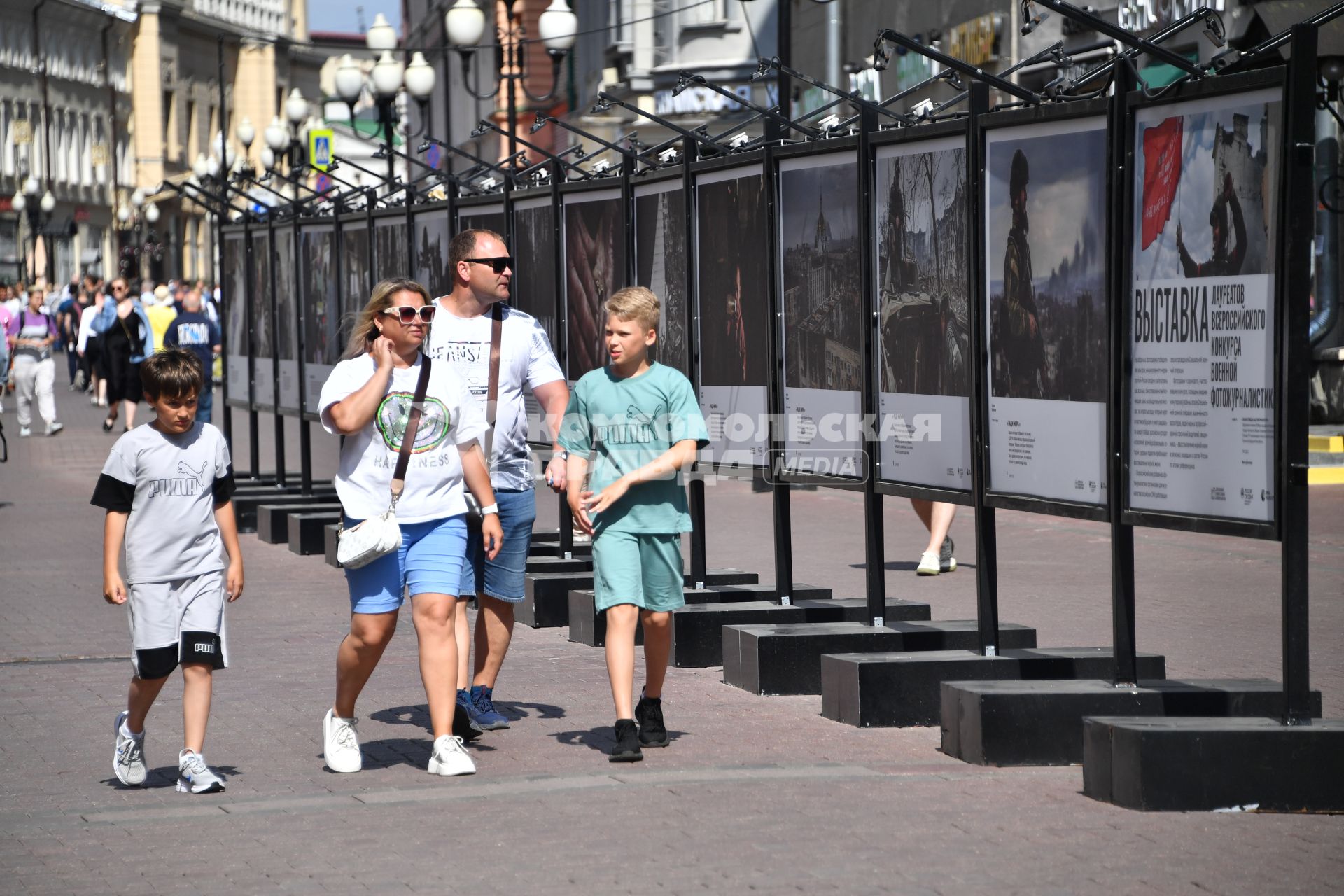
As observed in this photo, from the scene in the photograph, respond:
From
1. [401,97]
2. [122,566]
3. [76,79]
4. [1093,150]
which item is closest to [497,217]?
[122,566]

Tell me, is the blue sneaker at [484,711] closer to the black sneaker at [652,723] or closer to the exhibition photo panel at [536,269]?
the black sneaker at [652,723]

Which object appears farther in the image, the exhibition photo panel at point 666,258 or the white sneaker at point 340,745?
the exhibition photo panel at point 666,258

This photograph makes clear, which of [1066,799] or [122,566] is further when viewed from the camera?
[122,566]

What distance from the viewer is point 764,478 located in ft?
33.4

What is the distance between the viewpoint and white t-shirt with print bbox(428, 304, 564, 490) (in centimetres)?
861

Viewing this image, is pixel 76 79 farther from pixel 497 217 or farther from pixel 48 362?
pixel 497 217

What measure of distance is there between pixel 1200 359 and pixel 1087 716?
1.18 m

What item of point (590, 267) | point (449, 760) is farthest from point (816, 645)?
point (590, 267)

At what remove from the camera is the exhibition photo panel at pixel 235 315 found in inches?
778

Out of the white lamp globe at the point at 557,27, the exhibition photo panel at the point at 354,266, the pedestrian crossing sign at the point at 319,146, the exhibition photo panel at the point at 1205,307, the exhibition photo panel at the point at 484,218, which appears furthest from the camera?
the pedestrian crossing sign at the point at 319,146

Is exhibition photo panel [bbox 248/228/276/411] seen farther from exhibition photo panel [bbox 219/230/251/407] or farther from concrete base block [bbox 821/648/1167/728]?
concrete base block [bbox 821/648/1167/728]

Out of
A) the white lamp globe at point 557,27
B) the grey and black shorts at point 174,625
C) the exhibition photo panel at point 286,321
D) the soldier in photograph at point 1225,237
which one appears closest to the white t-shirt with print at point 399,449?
the grey and black shorts at point 174,625

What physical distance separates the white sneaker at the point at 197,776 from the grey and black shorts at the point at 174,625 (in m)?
0.29

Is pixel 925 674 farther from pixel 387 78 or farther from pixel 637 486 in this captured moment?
pixel 387 78
